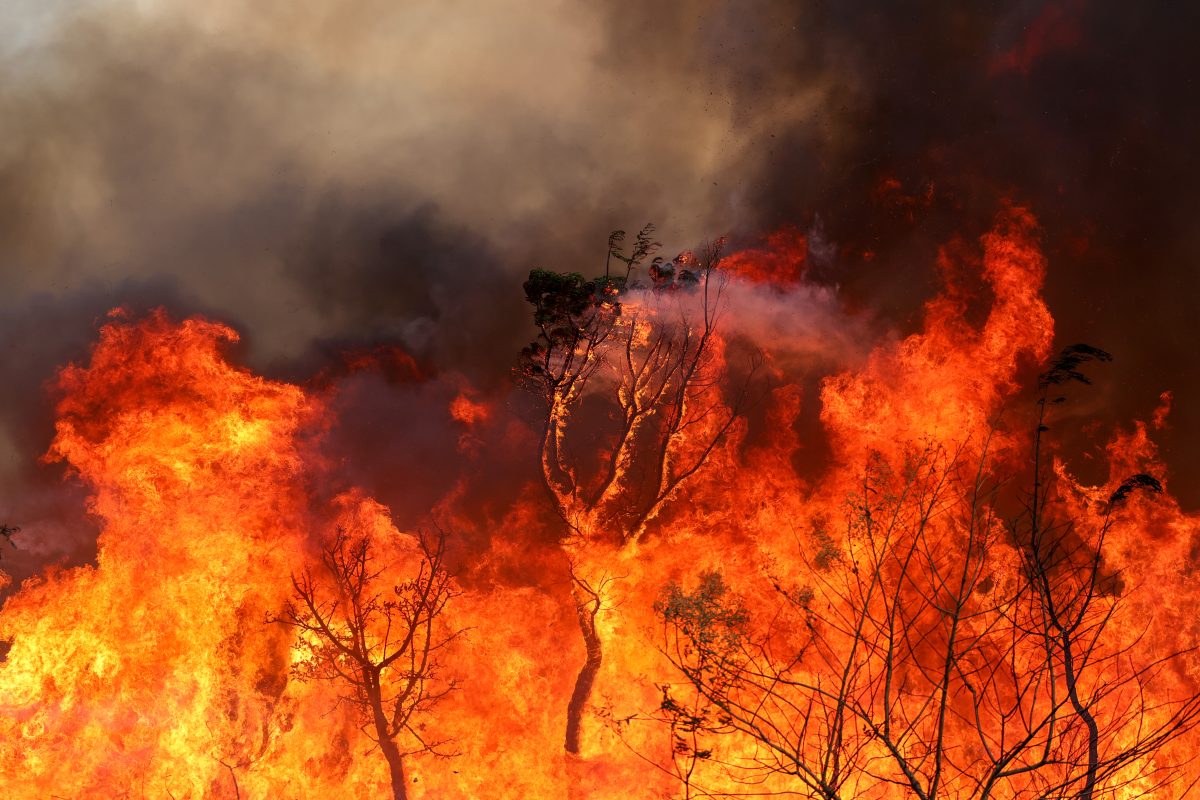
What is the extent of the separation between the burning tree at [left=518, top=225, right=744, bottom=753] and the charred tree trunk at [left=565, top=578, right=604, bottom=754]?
0.03 meters

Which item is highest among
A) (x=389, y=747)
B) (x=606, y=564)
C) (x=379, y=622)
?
(x=606, y=564)

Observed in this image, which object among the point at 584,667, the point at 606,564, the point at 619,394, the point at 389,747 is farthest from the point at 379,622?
the point at 619,394

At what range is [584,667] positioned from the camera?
18000mm

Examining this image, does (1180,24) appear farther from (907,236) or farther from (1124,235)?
(907,236)

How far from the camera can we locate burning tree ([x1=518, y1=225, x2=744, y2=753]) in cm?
1666

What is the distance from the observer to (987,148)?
64.0ft

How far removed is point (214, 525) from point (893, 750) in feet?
62.4

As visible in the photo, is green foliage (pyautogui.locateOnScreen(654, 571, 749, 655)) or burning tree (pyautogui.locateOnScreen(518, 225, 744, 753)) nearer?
burning tree (pyautogui.locateOnScreen(518, 225, 744, 753))

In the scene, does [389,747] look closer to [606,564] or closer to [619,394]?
[606,564]

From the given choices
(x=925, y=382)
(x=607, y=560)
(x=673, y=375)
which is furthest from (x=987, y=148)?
(x=607, y=560)

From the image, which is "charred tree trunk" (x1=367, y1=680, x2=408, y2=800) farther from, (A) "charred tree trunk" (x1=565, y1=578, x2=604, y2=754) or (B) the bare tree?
(A) "charred tree trunk" (x1=565, y1=578, x2=604, y2=754)

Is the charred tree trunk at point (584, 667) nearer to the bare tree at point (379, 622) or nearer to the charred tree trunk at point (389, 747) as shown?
the bare tree at point (379, 622)

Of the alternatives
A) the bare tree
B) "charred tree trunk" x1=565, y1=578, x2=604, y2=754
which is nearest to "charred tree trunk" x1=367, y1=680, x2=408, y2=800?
the bare tree

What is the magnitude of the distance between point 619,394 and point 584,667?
7.03m
